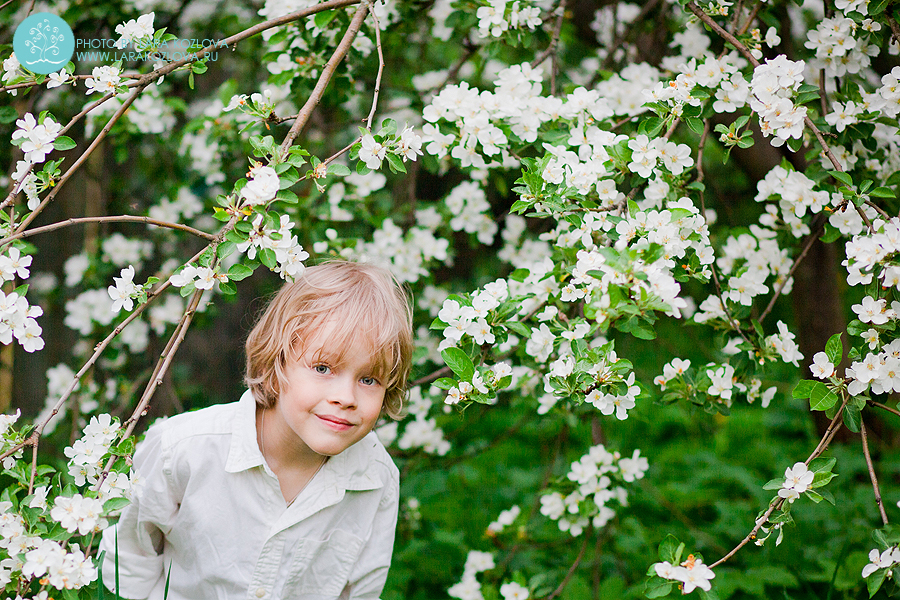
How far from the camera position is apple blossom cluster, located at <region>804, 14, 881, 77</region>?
65.6 inches

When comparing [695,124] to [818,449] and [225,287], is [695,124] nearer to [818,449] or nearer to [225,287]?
[818,449]

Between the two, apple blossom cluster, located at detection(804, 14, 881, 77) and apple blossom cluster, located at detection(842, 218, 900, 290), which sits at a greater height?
apple blossom cluster, located at detection(804, 14, 881, 77)

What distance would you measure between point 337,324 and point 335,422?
0.67 feet

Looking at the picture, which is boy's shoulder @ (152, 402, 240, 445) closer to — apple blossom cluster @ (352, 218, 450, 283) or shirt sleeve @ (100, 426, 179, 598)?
shirt sleeve @ (100, 426, 179, 598)

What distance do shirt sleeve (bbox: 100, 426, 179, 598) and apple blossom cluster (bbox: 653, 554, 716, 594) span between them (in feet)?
3.44

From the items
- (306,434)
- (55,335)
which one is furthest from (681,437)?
(55,335)

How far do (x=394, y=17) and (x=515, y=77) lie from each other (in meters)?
0.56

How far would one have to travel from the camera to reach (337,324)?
61.7 inches

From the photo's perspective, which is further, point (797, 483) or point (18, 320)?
point (797, 483)

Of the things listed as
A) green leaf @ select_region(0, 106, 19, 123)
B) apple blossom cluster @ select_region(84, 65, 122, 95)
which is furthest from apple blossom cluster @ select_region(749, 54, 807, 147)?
green leaf @ select_region(0, 106, 19, 123)

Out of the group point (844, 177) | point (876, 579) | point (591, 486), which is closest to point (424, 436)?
point (591, 486)

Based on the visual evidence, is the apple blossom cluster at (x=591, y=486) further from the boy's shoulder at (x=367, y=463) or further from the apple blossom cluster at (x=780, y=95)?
the apple blossom cluster at (x=780, y=95)

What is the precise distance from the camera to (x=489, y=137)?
1.69m

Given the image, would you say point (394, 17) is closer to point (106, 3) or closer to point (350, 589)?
point (106, 3)
